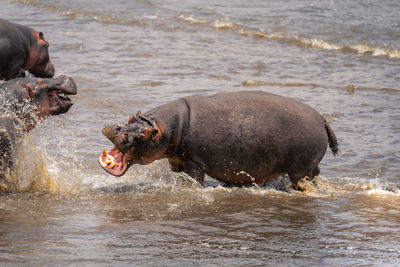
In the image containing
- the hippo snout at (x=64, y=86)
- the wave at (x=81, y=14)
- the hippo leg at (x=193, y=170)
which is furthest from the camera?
the wave at (x=81, y=14)

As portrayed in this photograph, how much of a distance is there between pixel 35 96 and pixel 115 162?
3.17 ft

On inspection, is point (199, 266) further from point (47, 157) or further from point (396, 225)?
point (47, 157)

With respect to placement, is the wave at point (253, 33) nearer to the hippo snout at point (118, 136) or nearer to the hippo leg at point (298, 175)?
the hippo leg at point (298, 175)

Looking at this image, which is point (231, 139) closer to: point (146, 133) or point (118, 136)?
point (146, 133)

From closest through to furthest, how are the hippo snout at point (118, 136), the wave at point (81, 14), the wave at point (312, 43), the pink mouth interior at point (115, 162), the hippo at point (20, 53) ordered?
the hippo snout at point (118, 136) < the pink mouth interior at point (115, 162) < the hippo at point (20, 53) < the wave at point (312, 43) < the wave at point (81, 14)

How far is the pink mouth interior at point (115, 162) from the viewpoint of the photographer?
644 cm

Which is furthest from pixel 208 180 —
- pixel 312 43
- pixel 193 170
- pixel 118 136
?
pixel 312 43

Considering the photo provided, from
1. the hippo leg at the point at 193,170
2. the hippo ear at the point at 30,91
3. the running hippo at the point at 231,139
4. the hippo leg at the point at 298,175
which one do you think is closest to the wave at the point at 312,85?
the running hippo at the point at 231,139

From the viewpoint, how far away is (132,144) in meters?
6.41

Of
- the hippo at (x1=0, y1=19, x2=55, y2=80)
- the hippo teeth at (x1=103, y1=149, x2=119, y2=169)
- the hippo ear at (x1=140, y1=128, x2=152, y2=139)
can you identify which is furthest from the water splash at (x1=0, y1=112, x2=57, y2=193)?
the hippo at (x1=0, y1=19, x2=55, y2=80)

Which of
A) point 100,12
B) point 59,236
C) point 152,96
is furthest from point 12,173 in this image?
point 100,12

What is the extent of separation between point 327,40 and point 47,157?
9.25 meters

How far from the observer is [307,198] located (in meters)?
6.79

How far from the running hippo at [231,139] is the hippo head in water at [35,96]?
0.72 meters
